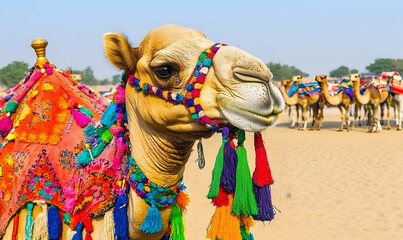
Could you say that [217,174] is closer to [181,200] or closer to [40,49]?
[181,200]

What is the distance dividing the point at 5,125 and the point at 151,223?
1.49m

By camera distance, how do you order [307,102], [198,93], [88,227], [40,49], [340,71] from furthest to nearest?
[340,71] → [307,102] → [40,49] → [88,227] → [198,93]

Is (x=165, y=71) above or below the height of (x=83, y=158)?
above

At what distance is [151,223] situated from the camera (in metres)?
2.17

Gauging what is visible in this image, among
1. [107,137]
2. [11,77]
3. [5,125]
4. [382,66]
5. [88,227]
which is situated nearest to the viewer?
[88,227]

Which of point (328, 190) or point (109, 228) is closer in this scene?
point (109, 228)

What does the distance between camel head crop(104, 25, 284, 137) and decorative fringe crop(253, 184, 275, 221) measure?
372mm

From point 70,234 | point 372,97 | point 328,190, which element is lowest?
point 328,190

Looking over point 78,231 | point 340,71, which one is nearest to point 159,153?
point 78,231

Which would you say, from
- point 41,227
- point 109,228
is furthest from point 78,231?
point 41,227

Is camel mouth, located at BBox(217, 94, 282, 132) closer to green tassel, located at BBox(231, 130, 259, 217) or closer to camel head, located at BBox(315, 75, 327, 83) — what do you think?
green tassel, located at BBox(231, 130, 259, 217)

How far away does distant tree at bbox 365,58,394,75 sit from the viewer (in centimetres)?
6771

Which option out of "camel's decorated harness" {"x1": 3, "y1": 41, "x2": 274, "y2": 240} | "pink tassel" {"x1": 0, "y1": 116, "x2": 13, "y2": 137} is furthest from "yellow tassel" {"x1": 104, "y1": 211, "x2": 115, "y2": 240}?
"pink tassel" {"x1": 0, "y1": 116, "x2": 13, "y2": 137}

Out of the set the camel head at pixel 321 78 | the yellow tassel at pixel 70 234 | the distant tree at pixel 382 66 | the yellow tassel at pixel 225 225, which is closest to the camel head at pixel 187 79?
the yellow tassel at pixel 225 225
